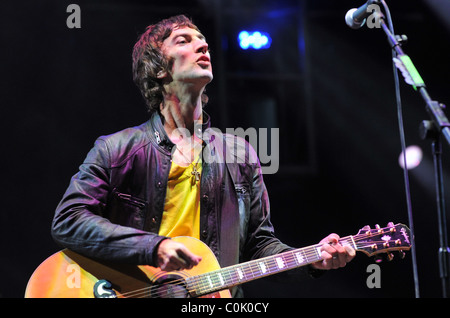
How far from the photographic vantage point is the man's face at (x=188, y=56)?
346 cm

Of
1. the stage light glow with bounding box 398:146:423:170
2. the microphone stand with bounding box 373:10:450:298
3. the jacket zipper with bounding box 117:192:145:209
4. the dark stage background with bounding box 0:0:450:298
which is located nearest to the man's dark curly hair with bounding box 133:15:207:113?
the jacket zipper with bounding box 117:192:145:209

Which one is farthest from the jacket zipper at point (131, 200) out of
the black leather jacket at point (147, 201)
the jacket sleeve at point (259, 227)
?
the jacket sleeve at point (259, 227)

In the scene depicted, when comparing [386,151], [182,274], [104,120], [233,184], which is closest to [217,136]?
[233,184]

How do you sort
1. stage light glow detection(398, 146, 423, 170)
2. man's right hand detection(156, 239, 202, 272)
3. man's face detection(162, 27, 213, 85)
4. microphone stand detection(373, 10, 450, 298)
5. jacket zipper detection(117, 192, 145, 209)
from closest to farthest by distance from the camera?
microphone stand detection(373, 10, 450, 298) → man's right hand detection(156, 239, 202, 272) → jacket zipper detection(117, 192, 145, 209) → man's face detection(162, 27, 213, 85) → stage light glow detection(398, 146, 423, 170)

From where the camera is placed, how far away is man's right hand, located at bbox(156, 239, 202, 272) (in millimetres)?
2686

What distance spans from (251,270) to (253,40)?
4.18 meters

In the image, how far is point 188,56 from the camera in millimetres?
3545

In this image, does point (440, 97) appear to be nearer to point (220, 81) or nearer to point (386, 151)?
point (386, 151)

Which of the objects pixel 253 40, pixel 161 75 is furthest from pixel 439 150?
pixel 253 40

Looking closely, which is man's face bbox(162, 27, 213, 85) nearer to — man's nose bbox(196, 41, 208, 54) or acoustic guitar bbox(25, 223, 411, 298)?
man's nose bbox(196, 41, 208, 54)

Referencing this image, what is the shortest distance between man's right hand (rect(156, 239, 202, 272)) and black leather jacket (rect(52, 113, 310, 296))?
6 centimetres

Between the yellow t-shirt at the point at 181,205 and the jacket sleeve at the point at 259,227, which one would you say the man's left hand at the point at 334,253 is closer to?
the jacket sleeve at the point at 259,227

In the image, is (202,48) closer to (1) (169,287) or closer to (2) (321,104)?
(1) (169,287)
